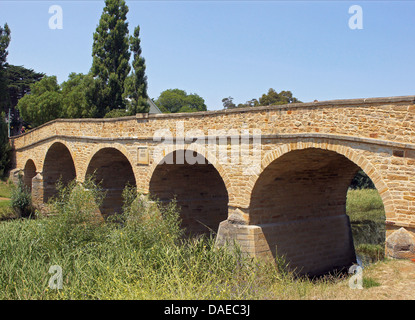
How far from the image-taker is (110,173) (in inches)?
688

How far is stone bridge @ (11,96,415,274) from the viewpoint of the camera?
7785 millimetres

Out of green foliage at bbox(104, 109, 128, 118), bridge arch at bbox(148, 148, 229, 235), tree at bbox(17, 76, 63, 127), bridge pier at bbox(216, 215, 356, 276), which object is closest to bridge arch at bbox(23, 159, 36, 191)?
tree at bbox(17, 76, 63, 127)

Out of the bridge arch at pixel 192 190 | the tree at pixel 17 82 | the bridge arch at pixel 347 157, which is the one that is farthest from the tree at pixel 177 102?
the bridge arch at pixel 347 157

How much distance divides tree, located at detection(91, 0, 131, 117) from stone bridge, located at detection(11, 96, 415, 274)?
9455 millimetres

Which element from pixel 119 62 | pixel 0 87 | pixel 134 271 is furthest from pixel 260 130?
pixel 0 87

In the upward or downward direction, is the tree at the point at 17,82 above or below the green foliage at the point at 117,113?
above

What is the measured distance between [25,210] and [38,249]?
41.3 feet

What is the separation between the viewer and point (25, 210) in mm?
21547

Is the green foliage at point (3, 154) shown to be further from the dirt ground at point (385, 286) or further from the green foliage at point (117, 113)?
the dirt ground at point (385, 286)

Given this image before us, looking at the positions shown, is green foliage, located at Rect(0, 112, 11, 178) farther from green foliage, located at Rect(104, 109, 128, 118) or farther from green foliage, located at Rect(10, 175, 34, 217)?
green foliage, located at Rect(104, 109, 128, 118)

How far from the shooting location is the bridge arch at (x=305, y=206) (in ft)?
33.5

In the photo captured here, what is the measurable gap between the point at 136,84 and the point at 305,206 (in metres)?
16.8

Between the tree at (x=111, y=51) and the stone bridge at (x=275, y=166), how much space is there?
945 centimetres
